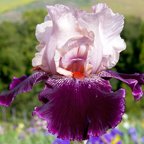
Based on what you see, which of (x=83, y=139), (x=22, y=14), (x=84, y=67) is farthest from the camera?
(x=22, y=14)

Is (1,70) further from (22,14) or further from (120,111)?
(120,111)

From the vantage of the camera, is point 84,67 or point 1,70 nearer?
point 84,67

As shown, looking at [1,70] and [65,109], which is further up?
[65,109]

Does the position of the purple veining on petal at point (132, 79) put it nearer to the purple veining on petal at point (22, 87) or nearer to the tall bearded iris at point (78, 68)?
the tall bearded iris at point (78, 68)

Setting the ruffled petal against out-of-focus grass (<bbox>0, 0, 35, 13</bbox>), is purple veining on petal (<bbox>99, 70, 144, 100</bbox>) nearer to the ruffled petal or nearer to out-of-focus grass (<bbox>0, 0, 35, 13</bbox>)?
the ruffled petal

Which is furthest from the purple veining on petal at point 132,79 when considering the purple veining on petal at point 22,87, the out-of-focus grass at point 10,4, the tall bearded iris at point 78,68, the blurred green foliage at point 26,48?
the blurred green foliage at point 26,48

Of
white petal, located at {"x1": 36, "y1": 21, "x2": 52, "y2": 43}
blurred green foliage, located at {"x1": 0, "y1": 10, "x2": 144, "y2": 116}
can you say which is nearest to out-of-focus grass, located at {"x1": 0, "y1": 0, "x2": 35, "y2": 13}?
white petal, located at {"x1": 36, "y1": 21, "x2": 52, "y2": 43}

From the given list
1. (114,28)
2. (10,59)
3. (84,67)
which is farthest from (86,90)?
(10,59)
